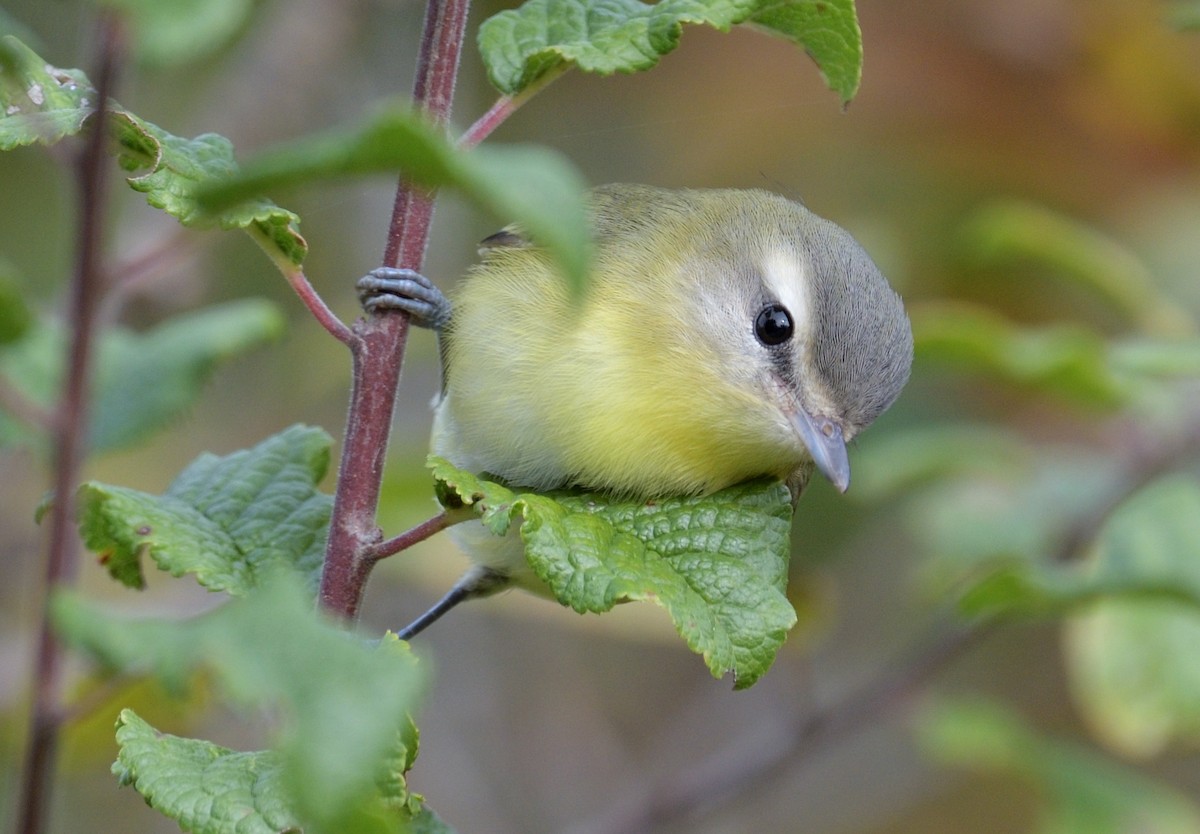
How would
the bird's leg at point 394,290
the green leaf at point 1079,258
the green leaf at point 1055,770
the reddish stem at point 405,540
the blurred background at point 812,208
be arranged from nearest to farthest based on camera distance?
the reddish stem at point 405,540
the bird's leg at point 394,290
the green leaf at point 1055,770
the green leaf at point 1079,258
the blurred background at point 812,208

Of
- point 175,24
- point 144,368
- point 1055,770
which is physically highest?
point 175,24

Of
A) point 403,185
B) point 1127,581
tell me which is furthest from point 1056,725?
point 403,185

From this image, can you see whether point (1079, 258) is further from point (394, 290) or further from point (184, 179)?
point (184, 179)

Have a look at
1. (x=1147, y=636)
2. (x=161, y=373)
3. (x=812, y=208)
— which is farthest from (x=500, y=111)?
(x=812, y=208)

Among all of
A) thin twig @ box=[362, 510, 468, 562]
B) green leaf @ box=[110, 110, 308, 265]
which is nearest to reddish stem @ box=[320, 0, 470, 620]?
thin twig @ box=[362, 510, 468, 562]

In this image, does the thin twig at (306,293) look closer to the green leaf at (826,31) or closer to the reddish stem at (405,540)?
the reddish stem at (405,540)

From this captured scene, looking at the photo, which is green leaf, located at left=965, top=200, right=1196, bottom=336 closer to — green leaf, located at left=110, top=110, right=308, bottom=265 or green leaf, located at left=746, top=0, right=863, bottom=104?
green leaf, located at left=746, top=0, right=863, bottom=104

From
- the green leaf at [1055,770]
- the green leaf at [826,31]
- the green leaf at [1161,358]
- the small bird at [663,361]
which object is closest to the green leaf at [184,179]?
the small bird at [663,361]

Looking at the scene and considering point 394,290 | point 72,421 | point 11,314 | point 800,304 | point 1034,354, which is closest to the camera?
point 72,421
